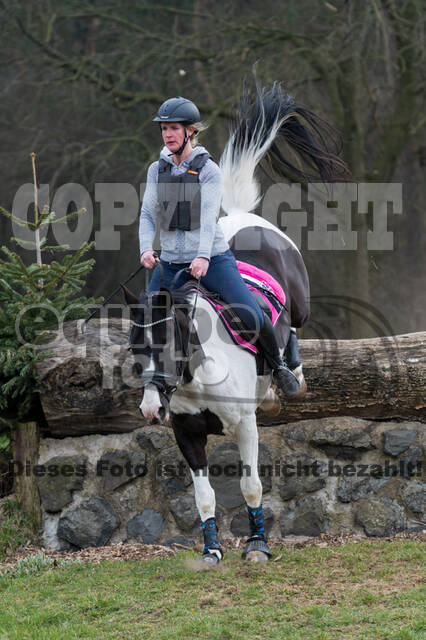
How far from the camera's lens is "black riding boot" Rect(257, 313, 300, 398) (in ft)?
15.9

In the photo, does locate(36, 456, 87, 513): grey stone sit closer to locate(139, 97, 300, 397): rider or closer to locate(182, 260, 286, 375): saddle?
locate(182, 260, 286, 375): saddle

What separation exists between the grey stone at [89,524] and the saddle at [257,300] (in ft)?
6.16

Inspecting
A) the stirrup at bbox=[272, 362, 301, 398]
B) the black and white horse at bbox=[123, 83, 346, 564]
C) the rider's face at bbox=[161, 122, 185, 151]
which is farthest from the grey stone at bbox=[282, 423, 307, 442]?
the rider's face at bbox=[161, 122, 185, 151]

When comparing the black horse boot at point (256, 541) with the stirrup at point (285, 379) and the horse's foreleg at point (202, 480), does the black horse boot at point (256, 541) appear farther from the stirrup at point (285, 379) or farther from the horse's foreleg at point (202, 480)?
the stirrup at point (285, 379)

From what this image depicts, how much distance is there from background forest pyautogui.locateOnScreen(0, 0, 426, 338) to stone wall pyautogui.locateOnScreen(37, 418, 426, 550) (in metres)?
4.31

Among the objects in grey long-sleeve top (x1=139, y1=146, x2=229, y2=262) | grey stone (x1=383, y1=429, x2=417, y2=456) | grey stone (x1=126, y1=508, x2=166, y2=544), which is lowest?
grey stone (x1=126, y1=508, x2=166, y2=544)

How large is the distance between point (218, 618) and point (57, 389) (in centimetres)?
244

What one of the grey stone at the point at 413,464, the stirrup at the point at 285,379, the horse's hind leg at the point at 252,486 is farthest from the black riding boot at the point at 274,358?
the grey stone at the point at 413,464

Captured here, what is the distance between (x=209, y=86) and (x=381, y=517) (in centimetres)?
670

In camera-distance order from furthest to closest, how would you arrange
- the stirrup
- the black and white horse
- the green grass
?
the stirrup → the black and white horse → the green grass

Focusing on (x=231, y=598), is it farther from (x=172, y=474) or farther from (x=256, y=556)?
(x=172, y=474)

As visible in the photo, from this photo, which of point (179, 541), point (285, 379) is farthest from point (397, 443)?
point (179, 541)

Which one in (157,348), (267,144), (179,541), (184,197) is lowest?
(179,541)

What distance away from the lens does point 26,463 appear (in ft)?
19.9
